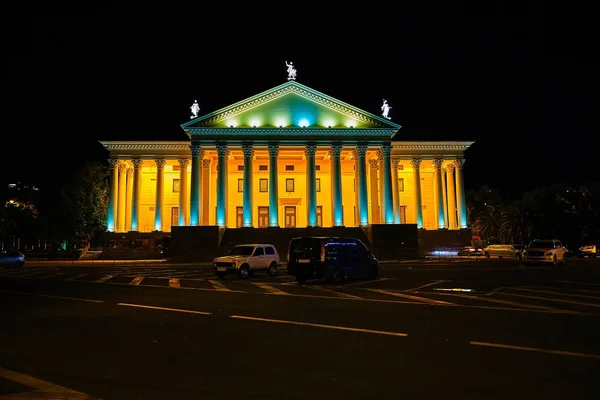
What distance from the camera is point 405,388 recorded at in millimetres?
5707

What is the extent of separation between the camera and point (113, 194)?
177 feet

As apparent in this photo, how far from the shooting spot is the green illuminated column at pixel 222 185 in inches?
1873

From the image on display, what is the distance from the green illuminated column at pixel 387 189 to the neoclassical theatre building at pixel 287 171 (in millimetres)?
105

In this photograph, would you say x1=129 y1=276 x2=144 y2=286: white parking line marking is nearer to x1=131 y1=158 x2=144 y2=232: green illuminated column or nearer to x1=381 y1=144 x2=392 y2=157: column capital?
x1=381 y1=144 x2=392 y2=157: column capital

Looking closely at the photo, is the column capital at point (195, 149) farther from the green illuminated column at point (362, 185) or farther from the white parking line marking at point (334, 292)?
the white parking line marking at point (334, 292)

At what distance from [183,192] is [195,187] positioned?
5.78 m

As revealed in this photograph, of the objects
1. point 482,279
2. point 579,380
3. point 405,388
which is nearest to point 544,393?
point 579,380

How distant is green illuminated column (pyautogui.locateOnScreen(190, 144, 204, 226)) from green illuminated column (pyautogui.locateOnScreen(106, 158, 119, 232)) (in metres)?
11.5

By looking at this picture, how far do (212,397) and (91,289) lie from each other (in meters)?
14.7

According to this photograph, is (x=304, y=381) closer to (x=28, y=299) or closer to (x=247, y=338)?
(x=247, y=338)

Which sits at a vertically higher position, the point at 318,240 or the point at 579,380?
the point at 318,240

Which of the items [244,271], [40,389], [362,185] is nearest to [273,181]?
[362,185]

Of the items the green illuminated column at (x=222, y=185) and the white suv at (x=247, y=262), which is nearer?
the white suv at (x=247, y=262)

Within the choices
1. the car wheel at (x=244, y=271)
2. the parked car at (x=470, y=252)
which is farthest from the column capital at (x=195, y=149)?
the parked car at (x=470, y=252)
